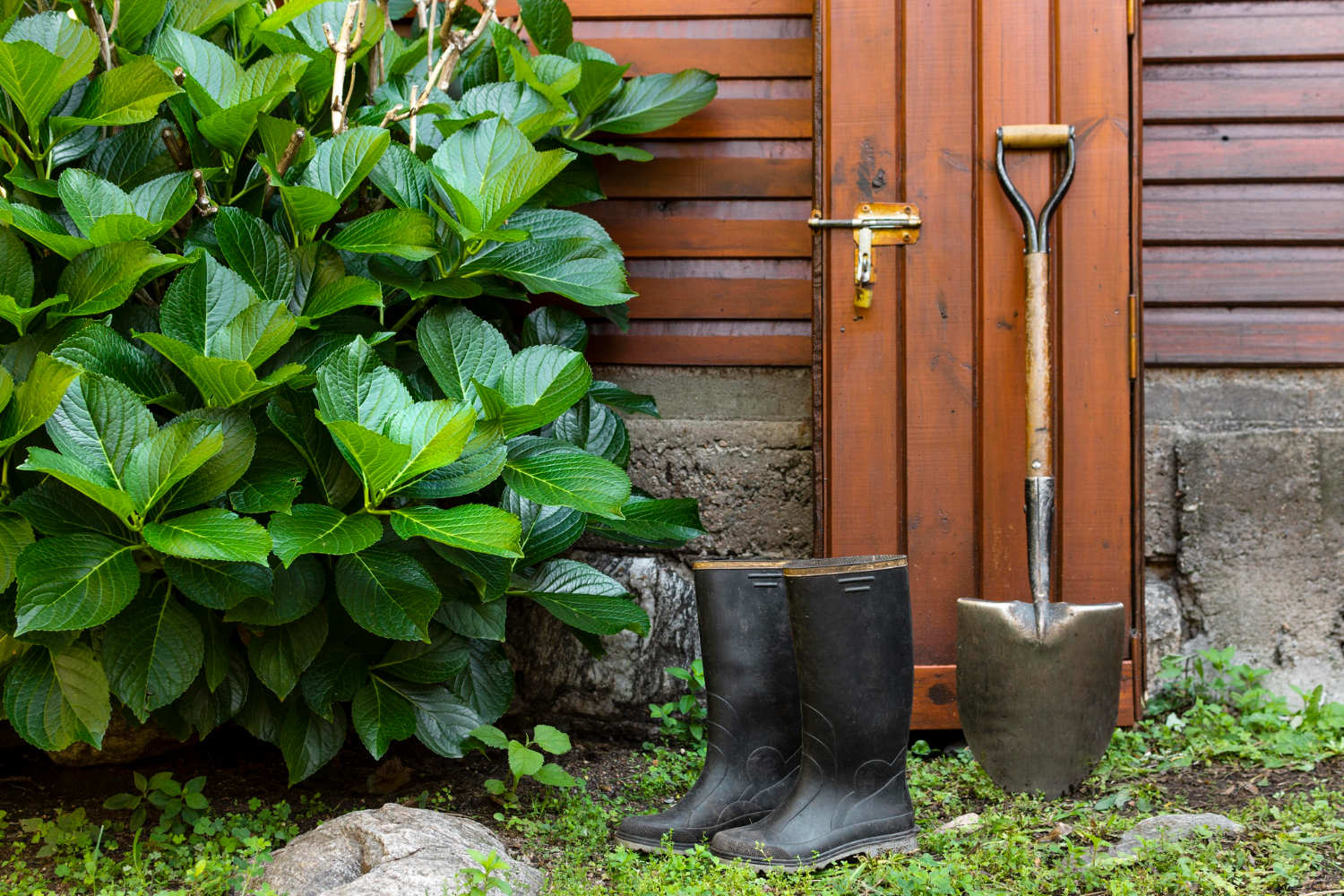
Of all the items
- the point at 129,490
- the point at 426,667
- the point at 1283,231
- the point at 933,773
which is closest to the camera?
the point at 129,490

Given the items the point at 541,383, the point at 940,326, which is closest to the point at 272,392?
the point at 541,383

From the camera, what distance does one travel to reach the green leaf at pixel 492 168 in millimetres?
1633

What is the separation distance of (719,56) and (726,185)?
340 millimetres

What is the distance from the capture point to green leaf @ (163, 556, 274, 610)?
4.75ft

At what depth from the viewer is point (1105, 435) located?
7.06ft

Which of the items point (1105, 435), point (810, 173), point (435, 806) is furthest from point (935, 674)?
point (810, 173)

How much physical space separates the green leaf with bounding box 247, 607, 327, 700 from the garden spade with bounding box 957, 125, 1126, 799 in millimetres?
1295

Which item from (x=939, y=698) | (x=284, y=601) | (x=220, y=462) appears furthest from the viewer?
(x=939, y=698)

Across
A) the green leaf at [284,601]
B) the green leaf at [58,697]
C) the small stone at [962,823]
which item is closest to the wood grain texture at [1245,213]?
the small stone at [962,823]

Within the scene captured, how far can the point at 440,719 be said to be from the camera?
1.73m

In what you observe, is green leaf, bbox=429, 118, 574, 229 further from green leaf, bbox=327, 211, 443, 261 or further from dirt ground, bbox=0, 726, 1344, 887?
dirt ground, bbox=0, 726, 1344, 887

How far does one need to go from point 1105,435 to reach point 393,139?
5.59 ft

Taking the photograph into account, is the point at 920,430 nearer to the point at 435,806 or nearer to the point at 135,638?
the point at 435,806

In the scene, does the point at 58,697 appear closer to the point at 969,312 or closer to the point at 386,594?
the point at 386,594
